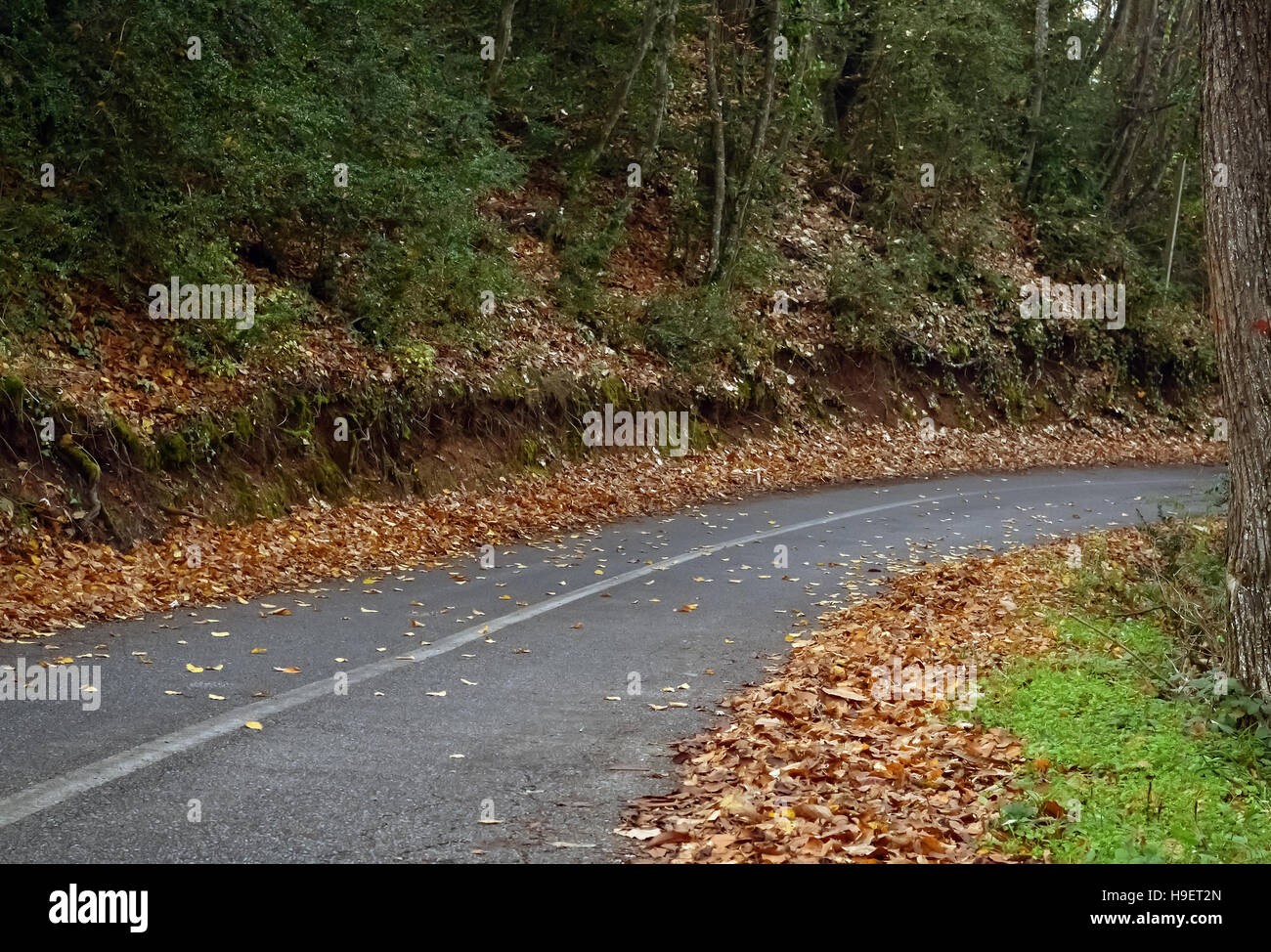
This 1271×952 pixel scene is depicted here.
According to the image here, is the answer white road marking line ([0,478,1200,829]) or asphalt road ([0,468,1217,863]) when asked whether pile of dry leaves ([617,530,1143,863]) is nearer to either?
asphalt road ([0,468,1217,863])

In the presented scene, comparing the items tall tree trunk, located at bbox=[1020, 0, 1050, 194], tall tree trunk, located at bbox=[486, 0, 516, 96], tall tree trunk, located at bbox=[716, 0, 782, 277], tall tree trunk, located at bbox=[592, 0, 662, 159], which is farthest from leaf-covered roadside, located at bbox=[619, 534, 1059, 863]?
tall tree trunk, located at bbox=[1020, 0, 1050, 194]

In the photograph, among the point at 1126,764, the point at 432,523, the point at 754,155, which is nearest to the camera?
the point at 1126,764

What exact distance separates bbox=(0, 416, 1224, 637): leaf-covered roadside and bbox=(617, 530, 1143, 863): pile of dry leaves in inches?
217

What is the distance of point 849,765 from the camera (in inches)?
261

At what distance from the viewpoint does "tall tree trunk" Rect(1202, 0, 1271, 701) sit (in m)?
7.01

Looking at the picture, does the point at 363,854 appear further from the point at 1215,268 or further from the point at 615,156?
the point at 615,156

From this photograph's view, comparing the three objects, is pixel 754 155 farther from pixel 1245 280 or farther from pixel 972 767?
pixel 972 767

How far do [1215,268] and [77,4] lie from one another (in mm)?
13141

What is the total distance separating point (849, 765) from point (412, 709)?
287 centimetres

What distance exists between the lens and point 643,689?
8539 mm

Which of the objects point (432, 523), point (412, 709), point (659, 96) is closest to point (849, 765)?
point (412, 709)
